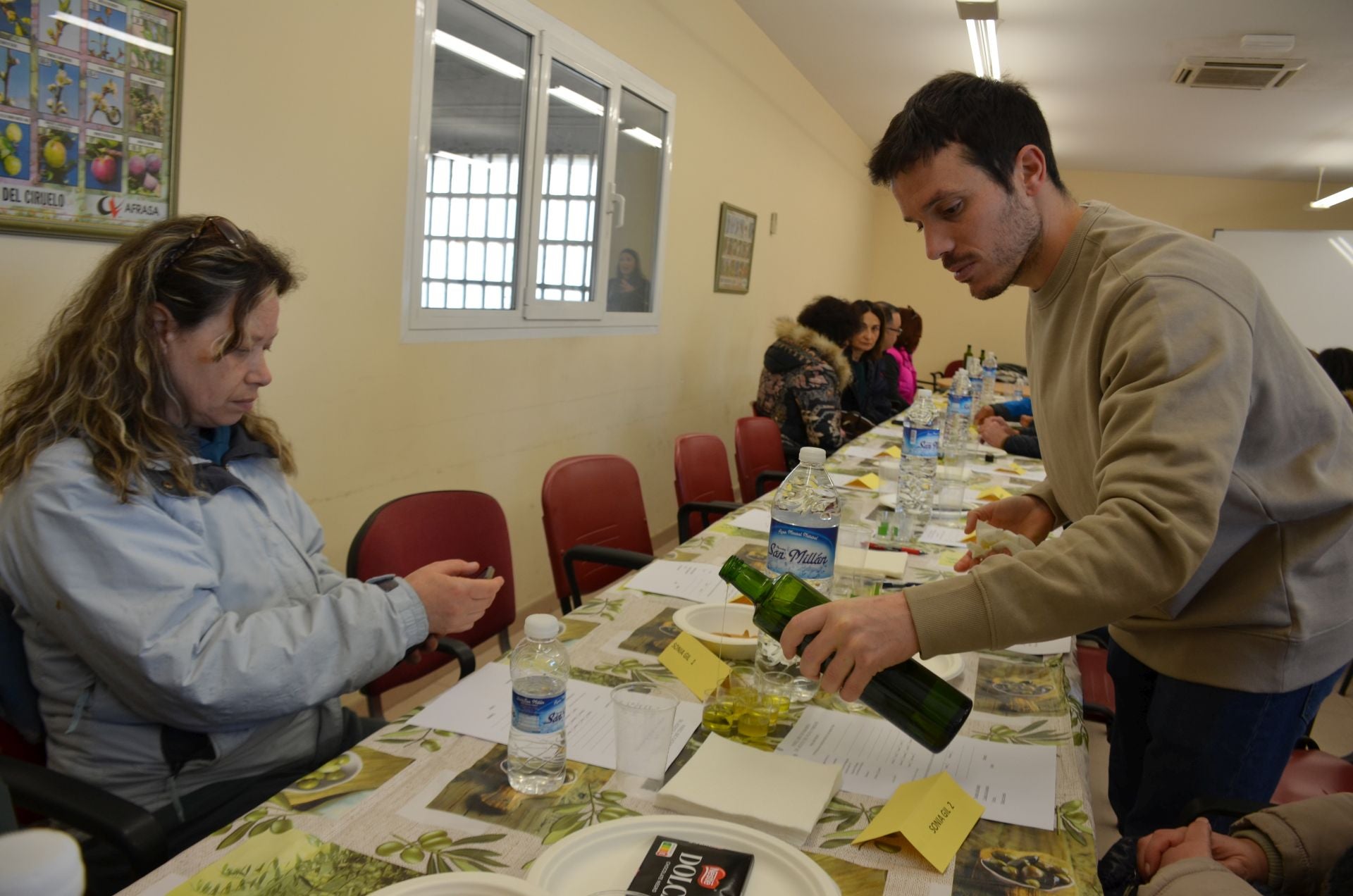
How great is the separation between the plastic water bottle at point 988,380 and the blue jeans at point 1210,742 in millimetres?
4389

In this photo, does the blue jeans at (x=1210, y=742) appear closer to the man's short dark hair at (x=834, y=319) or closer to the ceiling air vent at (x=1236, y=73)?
the man's short dark hair at (x=834, y=319)

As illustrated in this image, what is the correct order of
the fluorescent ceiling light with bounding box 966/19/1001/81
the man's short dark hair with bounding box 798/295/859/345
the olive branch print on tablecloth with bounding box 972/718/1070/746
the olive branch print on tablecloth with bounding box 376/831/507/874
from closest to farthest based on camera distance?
the olive branch print on tablecloth with bounding box 376/831/507/874 → the olive branch print on tablecloth with bounding box 972/718/1070/746 → the man's short dark hair with bounding box 798/295/859/345 → the fluorescent ceiling light with bounding box 966/19/1001/81

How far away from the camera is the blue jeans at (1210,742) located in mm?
1351

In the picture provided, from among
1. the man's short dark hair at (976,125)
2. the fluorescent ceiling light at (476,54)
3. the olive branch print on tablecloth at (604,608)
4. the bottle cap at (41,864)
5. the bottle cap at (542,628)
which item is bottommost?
the olive branch print on tablecloth at (604,608)

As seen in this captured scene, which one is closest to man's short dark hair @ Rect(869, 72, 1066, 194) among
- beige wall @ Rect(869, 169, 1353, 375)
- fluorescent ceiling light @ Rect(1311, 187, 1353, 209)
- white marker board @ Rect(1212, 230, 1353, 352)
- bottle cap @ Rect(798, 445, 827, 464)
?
bottle cap @ Rect(798, 445, 827, 464)

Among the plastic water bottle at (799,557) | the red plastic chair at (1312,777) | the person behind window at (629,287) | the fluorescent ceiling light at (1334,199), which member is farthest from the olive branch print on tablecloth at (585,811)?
the fluorescent ceiling light at (1334,199)

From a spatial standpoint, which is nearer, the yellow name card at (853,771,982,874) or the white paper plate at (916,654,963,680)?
the yellow name card at (853,771,982,874)

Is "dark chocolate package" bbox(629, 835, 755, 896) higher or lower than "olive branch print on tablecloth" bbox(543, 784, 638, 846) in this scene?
higher

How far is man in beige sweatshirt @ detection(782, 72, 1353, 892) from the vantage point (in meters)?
1.04

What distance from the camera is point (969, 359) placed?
712 centimetres

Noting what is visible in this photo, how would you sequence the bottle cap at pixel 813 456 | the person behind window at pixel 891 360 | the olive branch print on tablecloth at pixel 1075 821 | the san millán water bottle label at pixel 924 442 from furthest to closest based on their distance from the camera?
the person behind window at pixel 891 360 → the san millán water bottle label at pixel 924 442 → the bottle cap at pixel 813 456 → the olive branch print on tablecloth at pixel 1075 821

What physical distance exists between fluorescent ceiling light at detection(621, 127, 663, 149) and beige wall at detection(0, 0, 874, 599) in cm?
16

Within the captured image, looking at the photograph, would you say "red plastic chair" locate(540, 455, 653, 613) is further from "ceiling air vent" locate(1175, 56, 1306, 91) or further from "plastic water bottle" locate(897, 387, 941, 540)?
"ceiling air vent" locate(1175, 56, 1306, 91)

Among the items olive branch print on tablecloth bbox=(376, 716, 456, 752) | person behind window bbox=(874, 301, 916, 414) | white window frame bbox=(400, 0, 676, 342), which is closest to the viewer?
olive branch print on tablecloth bbox=(376, 716, 456, 752)
